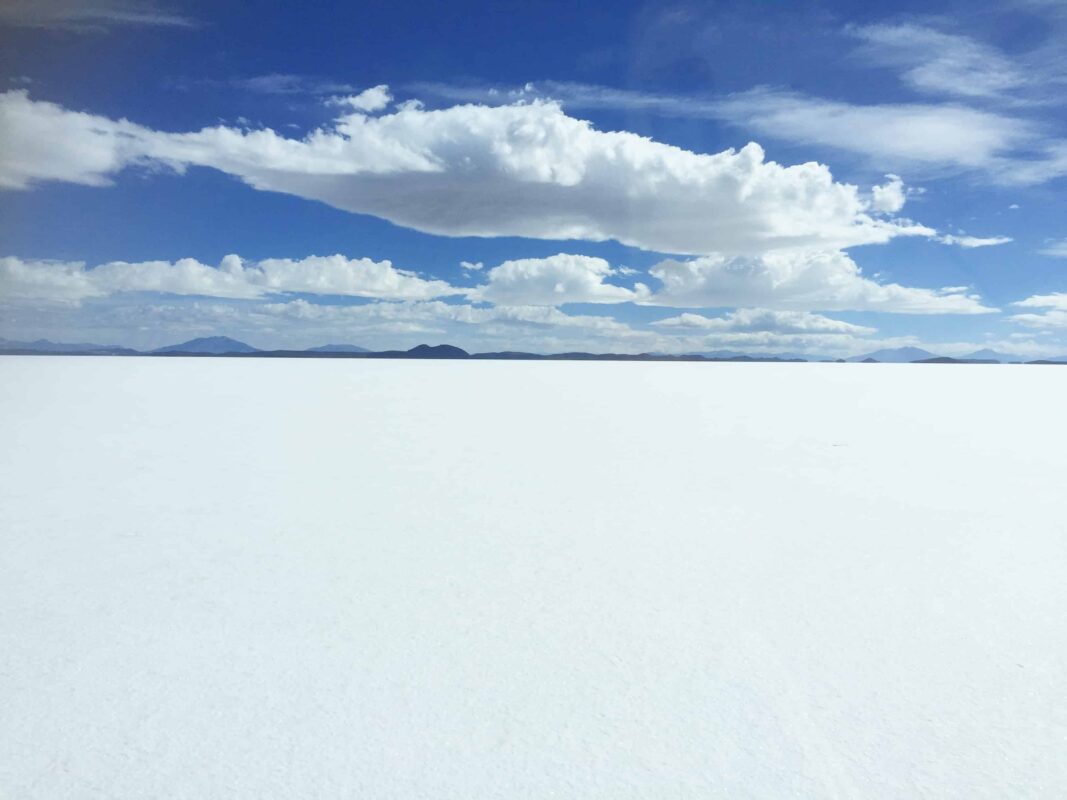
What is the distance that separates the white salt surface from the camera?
5.22ft

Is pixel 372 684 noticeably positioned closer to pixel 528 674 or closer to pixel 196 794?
pixel 528 674

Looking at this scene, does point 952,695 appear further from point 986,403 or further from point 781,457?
point 986,403

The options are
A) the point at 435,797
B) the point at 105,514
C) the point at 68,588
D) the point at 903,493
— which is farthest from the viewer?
the point at 903,493

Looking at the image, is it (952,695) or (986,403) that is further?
(986,403)

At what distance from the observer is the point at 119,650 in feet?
6.98

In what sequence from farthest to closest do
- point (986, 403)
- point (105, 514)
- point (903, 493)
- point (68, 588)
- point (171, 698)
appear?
point (986, 403) → point (903, 493) → point (105, 514) → point (68, 588) → point (171, 698)

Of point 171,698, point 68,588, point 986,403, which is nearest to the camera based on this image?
point 171,698

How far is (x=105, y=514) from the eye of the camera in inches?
145

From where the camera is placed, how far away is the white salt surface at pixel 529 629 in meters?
1.59

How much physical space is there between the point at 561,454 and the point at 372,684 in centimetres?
386

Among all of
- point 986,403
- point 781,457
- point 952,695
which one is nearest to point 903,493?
point 781,457

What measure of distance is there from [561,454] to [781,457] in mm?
1471

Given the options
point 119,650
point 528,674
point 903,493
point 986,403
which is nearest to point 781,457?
point 903,493

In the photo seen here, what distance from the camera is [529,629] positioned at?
7.52 ft
